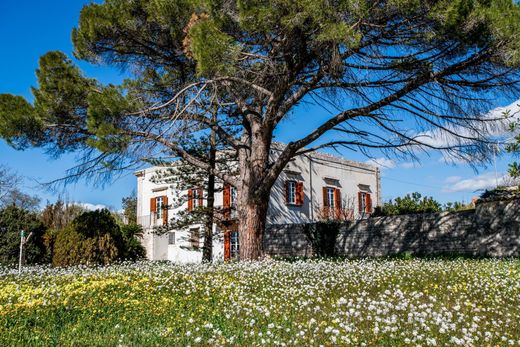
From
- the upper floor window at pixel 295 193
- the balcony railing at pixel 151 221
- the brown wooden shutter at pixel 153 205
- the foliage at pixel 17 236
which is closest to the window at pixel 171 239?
the balcony railing at pixel 151 221

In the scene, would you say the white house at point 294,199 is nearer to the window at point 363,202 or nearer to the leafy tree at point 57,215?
the window at point 363,202

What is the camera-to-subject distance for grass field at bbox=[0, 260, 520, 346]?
179 inches

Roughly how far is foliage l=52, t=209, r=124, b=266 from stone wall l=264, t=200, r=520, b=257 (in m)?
8.23

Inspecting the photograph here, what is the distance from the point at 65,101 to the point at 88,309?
684cm

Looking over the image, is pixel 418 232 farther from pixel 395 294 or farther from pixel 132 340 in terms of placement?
pixel 132 340

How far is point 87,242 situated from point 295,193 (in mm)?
13460

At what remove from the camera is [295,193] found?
80.7 feet

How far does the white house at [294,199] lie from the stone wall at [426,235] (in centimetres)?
350

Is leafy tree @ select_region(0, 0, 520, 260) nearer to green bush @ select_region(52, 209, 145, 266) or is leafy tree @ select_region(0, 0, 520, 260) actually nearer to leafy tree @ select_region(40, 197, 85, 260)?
green bush @ select_region(52, 209, 145, 266)

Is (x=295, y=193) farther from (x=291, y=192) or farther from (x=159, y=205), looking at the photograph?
(x=159, y=205)

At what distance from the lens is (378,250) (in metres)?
17.1

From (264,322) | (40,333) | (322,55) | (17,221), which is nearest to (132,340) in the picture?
(40,333)

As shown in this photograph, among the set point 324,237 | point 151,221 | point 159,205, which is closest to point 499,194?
point 324,237

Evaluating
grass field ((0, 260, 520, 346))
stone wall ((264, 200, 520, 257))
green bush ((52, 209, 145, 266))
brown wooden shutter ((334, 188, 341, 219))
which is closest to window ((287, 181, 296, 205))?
brown wooden shutter ((334, 188, 341, 219))
